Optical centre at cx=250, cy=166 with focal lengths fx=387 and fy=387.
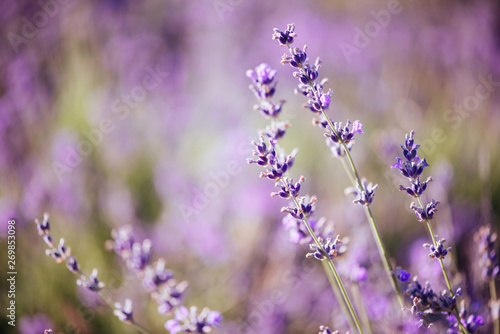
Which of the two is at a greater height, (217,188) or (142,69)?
(142,69)

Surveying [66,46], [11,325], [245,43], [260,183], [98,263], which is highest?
[245,43]

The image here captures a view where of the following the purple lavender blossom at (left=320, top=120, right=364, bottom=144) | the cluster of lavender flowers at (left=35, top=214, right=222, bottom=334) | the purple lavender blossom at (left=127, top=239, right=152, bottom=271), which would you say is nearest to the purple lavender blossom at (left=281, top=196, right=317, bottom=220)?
the purple lavender blossom at (left=320, top=120, right=364, bottom=144)

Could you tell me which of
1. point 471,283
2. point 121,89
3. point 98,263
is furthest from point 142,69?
point 471,283

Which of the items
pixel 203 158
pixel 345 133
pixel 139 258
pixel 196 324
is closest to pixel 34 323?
pixel 139 258

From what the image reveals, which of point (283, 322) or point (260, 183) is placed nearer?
point (283, 322)

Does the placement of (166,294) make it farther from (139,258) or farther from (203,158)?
(203,158)

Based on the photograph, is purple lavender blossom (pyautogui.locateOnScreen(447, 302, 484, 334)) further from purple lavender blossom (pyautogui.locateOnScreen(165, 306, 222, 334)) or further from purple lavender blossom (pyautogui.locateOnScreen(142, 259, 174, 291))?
purple lavender blossom (pyautogui.locateOnScreen(142, 259, 174, 291))

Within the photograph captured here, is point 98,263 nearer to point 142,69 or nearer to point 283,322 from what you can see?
point 283,322

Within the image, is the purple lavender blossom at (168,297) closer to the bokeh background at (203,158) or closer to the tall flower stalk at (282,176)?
the tall flower stalk at (282,176)
